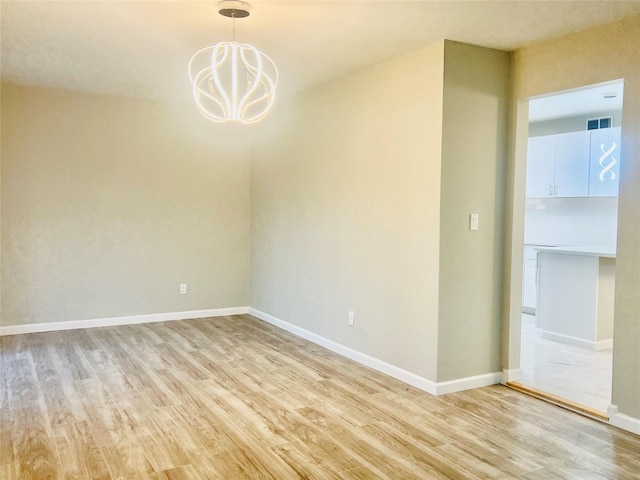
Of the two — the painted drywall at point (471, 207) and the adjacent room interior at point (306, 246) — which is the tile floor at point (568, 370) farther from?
the painted drywall at point (471, 207)

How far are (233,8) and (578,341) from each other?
165 inches

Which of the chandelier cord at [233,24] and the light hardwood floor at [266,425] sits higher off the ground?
the chandelier cord at [233,24]

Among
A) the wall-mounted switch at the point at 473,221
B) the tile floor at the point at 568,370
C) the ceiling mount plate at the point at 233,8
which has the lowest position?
the tile floor at the point at 568,370

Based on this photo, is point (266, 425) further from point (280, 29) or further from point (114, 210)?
point (114, 210)

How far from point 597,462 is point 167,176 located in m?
4.77

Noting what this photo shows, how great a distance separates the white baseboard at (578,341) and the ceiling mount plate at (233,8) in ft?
13.4

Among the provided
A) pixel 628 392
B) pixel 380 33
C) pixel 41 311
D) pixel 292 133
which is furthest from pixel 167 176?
pixel 628 392

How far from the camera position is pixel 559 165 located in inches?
259

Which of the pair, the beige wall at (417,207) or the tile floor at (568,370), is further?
the tile floor at (568,370)

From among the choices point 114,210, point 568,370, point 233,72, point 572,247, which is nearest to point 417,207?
point 233,72

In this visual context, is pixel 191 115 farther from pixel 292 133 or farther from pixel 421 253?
pixel 421 253

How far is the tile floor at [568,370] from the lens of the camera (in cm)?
372

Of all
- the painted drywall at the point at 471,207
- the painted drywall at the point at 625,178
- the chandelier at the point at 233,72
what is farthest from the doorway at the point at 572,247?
the chandelier at the point at 233,72

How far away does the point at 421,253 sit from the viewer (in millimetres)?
3752
